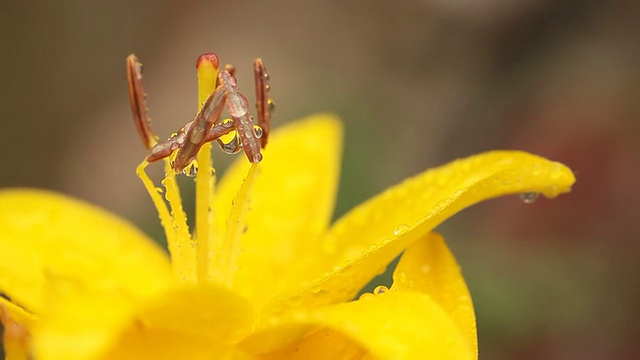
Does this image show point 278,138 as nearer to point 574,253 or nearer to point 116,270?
point 116,270

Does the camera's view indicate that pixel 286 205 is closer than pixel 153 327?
No

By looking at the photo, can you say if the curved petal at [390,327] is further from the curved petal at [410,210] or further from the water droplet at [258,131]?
the water droplet at [258,131]

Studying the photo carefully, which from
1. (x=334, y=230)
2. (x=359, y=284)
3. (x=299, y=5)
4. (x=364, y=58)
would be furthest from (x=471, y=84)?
(x=359, y=284)

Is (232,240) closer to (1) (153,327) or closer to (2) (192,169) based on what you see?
(2) (192,169)

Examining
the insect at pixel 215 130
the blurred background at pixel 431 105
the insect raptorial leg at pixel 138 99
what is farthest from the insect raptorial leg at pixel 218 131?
the blurred background at pixel 431 105

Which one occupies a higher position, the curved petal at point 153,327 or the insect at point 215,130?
the insect at point 215,130

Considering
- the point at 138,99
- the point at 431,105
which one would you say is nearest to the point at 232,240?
the point at 138,99

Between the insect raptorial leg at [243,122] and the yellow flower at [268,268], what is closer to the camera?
the yellow flower at [268,268]
